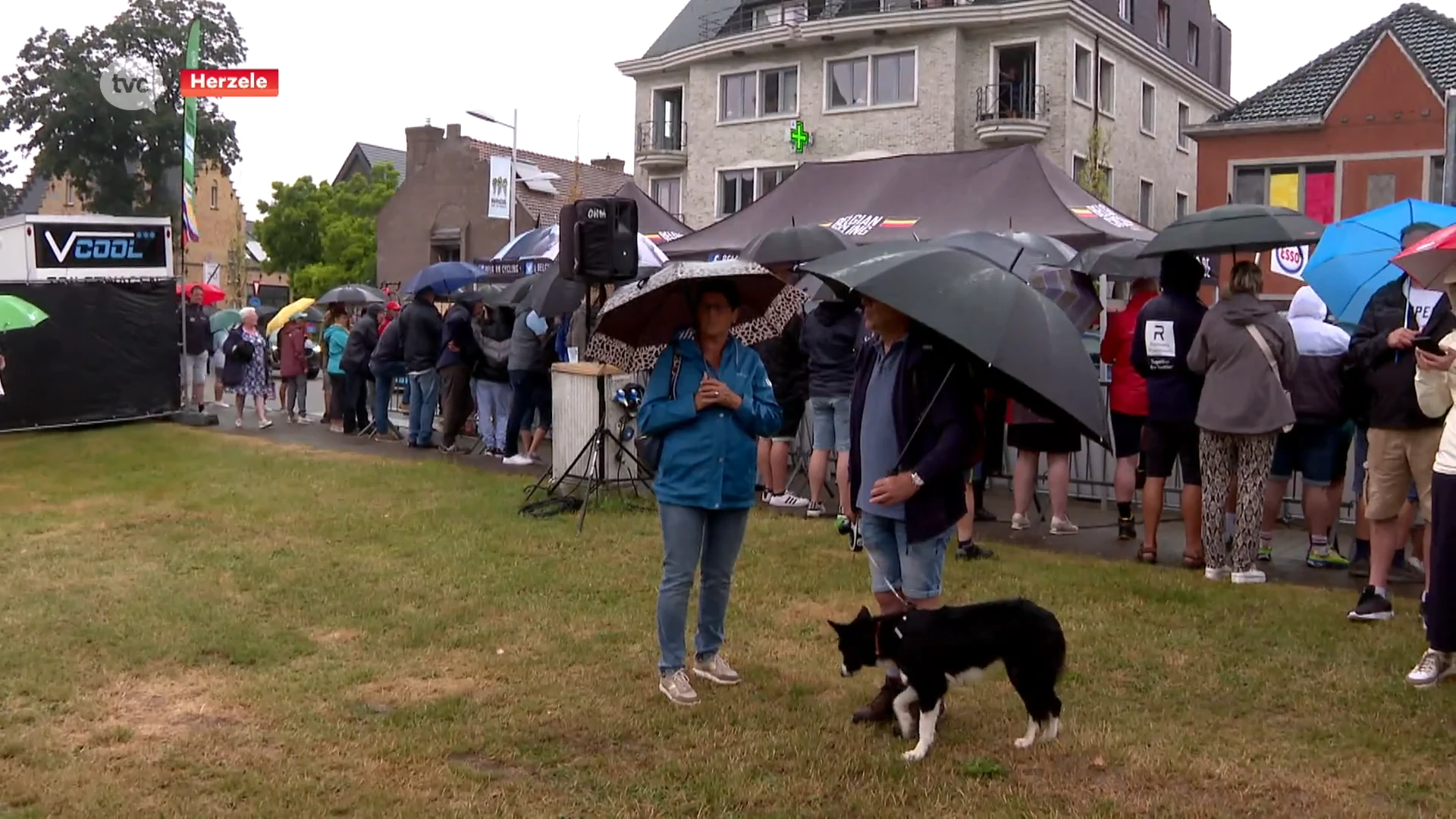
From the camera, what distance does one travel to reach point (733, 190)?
39.5 meters

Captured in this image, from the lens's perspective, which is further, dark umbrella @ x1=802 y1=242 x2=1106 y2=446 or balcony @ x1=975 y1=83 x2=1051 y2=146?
balcony @ x1=975 y1=83 x2=1051 y2=146

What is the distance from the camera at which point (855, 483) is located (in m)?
4.98

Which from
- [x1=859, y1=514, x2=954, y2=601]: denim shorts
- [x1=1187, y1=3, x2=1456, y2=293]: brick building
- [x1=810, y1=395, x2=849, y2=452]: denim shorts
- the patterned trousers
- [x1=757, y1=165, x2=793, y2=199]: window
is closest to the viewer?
[x1=859, y1=514, x2=954, y2=601]: denim shorts

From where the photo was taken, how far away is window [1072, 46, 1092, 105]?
34.4 m

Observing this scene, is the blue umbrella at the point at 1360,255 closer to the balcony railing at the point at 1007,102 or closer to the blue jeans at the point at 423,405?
the blue jeans at the point at 423,405

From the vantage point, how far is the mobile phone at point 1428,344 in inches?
220

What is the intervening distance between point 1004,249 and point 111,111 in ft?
164

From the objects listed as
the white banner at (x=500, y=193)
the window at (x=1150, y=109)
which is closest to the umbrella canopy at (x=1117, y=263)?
the window at (x=1150, y=109)

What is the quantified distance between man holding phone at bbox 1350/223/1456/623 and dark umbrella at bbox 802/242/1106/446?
2502mm

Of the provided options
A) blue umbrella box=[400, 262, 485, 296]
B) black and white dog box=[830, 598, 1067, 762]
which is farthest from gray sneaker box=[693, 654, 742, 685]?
blue umbrella box=[400, 262, 485, 296]

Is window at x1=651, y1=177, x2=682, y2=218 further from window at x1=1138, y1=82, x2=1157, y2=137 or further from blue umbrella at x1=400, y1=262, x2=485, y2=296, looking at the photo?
blue umbrella at x1=400, y1=262, x2=485, y2=296

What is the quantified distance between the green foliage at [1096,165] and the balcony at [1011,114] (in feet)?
4.87

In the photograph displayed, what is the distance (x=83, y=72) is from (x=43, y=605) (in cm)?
5137

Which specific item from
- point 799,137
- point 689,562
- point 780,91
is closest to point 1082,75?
point 799,137
